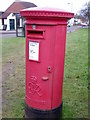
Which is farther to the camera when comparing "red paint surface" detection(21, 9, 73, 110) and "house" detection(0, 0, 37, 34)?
"house" detection(0, 0, 37, 34)

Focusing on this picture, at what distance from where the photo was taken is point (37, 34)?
97.0 inches

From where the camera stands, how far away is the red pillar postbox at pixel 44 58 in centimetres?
239

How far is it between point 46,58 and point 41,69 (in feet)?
0.52

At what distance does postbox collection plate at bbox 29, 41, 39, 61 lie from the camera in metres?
2.49

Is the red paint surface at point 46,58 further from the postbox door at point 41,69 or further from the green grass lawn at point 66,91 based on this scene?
the green grass lawn at point 66,91

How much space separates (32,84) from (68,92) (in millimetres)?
1571

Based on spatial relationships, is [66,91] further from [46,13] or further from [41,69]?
[46,13]

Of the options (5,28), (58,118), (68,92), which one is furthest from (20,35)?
(5,28)

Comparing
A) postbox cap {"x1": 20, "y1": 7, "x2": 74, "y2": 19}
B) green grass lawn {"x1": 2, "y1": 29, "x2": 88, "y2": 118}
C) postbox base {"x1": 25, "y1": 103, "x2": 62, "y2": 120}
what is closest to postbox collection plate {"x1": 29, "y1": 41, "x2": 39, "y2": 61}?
postbox cap {"x1": 20, "y1": 7, "x2": 74, "y2": 19}

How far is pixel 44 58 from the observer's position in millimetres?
2488

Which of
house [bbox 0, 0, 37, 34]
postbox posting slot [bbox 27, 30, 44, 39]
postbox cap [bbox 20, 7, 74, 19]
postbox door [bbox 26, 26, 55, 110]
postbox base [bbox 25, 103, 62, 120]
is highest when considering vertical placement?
house [bbox 0, 0, 37, 34]

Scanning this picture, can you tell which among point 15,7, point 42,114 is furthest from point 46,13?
point 15,7

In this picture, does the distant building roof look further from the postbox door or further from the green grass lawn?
the postbox door

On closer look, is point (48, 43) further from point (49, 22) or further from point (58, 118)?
point (58, 118)
